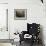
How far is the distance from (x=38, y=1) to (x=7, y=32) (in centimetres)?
169

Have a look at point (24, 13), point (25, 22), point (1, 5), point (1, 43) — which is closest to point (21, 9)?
point (24, 13)

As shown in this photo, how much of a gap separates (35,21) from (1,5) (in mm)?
1463

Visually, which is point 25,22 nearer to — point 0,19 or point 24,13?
point 24,13

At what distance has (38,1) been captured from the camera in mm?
4332

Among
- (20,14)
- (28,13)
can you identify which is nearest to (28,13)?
(28,13)

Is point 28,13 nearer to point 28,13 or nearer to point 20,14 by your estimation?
point 28,13

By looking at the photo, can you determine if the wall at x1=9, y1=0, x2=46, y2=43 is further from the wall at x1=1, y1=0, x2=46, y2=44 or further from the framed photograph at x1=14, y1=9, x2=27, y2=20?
the framed photograph at x1=14, y1=9, x2=27, y2=20

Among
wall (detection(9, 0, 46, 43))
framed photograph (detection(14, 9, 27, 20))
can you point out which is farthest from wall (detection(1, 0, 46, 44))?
framed photograph (detection(14, 9, 27, 20))

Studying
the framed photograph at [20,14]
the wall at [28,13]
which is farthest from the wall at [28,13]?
the framed photograph at [20,14]

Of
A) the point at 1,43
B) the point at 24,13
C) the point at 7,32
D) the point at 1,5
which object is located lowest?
the point at 1,43

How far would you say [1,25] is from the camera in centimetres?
448

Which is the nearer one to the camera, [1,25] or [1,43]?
[1,43]

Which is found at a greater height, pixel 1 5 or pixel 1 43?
pixel 1 5

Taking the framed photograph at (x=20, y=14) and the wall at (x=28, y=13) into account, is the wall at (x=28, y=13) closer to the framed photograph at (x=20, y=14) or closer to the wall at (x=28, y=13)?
the wall at (x=28, y=13)
